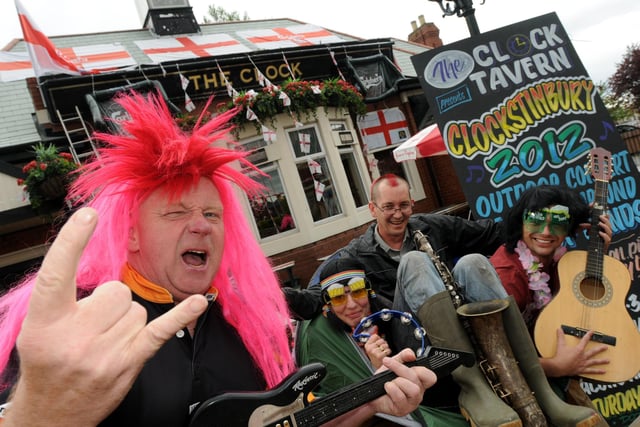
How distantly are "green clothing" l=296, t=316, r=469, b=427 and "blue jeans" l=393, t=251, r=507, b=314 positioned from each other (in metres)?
0.36

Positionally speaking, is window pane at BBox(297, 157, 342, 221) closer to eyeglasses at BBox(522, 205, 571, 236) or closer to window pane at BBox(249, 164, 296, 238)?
window pane at BBox(249, 164, 296, 238)

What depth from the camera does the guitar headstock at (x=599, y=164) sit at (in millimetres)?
2828

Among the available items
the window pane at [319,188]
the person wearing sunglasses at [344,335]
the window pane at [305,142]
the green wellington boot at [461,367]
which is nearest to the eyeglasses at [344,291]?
the person wearing sunglasses at [344,335]

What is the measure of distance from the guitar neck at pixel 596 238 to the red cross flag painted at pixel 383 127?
650 centimetres

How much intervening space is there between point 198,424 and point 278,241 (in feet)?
21.3

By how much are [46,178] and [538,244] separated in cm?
586

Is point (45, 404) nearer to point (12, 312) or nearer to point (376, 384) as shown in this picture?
point (12, 312)

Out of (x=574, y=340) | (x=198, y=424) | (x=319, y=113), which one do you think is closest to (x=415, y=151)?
(x=319, y=113)

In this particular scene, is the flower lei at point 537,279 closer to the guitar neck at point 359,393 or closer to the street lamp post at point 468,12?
the guitar neck at point 359,393

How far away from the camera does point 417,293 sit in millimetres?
2092

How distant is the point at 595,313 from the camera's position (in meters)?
2.25

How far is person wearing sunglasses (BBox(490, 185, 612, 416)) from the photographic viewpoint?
7.87 feet

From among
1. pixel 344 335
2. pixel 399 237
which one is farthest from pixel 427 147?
pixel 344 335

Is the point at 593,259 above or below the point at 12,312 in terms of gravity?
below
